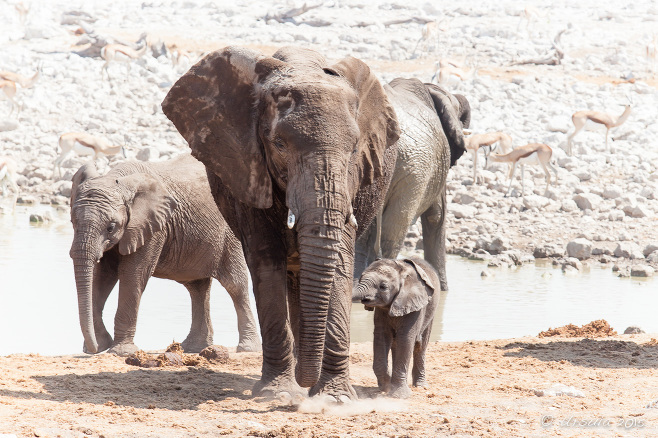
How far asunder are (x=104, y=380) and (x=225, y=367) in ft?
3.07

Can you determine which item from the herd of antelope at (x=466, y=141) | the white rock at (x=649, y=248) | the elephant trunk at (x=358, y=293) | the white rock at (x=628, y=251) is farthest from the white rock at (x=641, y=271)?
the elephant trunk at (x=358, y=293)

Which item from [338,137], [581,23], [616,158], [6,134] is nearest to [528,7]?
[581,23]

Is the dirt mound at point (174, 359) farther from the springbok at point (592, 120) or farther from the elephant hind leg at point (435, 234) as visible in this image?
the springbok at point (592, 120)

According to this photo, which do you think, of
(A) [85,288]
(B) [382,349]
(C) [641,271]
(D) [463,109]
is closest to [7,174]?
(D) [463,109]

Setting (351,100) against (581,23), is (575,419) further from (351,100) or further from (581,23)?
(581,23)

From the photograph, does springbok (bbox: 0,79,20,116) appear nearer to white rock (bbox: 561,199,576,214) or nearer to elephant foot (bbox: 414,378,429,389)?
white rock (bbox: 561,199,576,214)

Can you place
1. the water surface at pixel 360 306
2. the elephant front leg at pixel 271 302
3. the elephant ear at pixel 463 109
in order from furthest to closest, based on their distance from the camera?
1. the elephant ear at pixel 463 109
2. the water surface at pixel 360 306
3. the elephant front leg at pixel 271 302

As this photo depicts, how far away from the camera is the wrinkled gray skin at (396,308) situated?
553 centimetres

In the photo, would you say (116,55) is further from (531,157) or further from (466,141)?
(531,157)

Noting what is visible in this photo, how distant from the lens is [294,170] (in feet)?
15.3

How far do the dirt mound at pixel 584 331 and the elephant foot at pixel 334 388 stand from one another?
10.9 feet

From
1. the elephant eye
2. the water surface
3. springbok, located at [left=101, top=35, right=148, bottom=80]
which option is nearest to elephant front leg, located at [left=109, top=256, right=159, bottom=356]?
A: the water surface

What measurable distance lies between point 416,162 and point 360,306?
1980 mm

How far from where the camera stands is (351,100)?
491 cm
